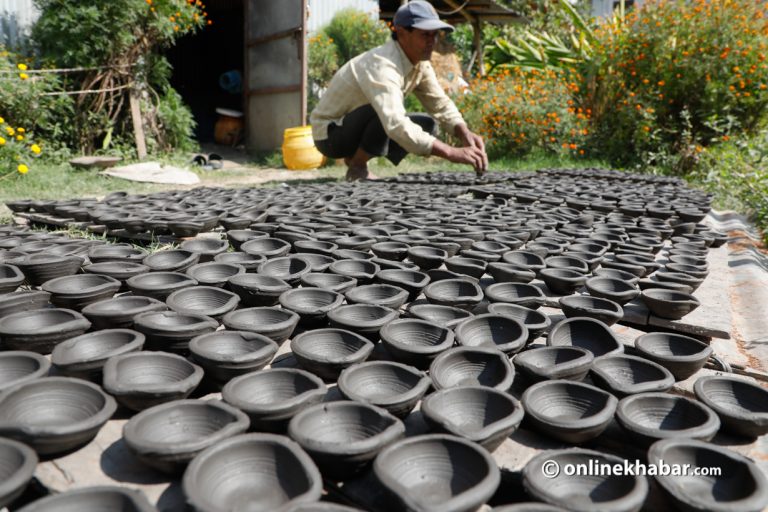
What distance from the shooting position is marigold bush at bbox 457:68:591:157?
749cm

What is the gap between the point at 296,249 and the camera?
239 centimetres

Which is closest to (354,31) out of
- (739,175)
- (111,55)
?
(111,55)

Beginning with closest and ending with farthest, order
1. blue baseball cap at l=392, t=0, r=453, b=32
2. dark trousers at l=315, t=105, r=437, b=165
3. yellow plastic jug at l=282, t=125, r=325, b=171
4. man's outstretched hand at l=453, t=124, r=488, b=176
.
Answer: blue baseball cap at l=392, t=0, r=453, b=32, man's outstretched hand at l=453, t=124, r=488, b=176, dark trousers at l=315, t=105, r=437, b=165, yellow plastic jug at l=282, t=125, r=325, b=171

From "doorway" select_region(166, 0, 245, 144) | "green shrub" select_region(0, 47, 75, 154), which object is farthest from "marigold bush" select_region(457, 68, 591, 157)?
"green shrub" select_region(0, 47, 75, 154)

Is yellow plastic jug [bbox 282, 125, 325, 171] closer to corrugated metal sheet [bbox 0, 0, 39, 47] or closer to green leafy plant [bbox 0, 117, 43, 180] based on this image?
green leafy plant [bbox 0, 117, 43, 180]

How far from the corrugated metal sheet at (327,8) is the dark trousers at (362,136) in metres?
4.55

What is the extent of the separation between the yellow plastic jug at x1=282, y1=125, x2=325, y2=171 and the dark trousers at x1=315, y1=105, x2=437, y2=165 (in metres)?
1.22

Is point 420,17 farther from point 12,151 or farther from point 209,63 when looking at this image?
point 209,63

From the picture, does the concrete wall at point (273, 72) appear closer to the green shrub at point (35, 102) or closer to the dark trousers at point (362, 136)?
the dark trousers at point (362, 136)

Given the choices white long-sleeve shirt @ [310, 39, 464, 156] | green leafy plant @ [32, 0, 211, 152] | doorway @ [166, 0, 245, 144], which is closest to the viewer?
white long-sleeve shirt @ [310, 39, 464, 156]

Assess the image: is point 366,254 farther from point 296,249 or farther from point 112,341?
point 112,341

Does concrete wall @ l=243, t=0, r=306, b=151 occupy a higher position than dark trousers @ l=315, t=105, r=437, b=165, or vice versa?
concrete wall @ l=243, t=0, r=306, b=151

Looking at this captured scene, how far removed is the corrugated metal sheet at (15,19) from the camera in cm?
618

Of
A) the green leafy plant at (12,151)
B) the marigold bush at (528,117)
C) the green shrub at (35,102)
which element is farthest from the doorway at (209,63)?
the green leafy plant at (12,151)
